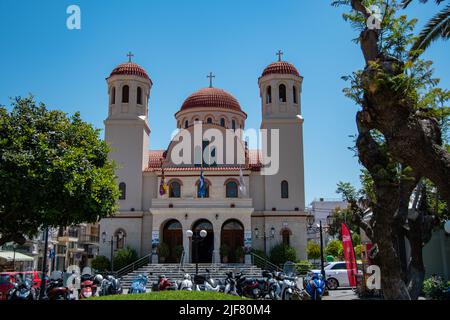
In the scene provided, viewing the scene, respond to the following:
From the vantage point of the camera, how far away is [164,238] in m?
34.3

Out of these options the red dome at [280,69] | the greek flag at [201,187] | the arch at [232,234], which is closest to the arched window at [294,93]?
the red dome at [280,69]

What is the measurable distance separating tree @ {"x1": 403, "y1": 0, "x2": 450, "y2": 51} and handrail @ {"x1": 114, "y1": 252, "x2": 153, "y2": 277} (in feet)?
81.1

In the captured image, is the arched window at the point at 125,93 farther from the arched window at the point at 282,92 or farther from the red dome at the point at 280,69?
the arched window at the point at 282,92

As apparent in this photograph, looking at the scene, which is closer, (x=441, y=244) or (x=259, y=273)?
(x=441, y=244)

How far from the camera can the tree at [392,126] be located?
8992 mm

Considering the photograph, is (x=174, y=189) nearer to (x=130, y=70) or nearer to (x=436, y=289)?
(x=130, y=70)

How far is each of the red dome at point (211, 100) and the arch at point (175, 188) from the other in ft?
27.9

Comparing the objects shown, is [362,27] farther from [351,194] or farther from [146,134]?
[146,134]

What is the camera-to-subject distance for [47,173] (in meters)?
16.1

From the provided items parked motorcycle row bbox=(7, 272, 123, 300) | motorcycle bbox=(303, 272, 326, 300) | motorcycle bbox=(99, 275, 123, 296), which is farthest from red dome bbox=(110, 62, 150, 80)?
motorcycle bbox=(303, 272, 326, 300)

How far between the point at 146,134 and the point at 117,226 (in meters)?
8.26

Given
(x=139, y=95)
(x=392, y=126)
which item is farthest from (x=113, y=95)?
(x=392, y=126)

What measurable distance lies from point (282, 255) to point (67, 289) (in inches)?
715

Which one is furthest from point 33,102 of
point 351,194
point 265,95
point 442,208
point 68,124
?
point 265,95
